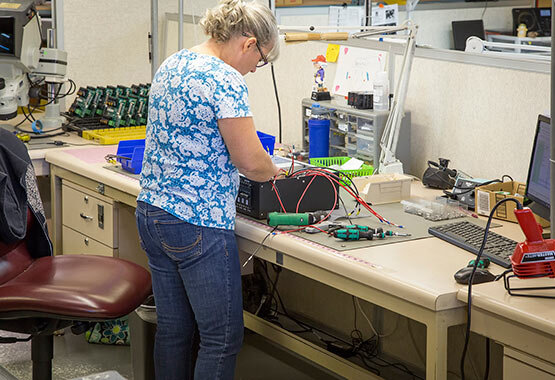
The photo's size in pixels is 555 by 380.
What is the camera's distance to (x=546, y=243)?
1623 millimetres

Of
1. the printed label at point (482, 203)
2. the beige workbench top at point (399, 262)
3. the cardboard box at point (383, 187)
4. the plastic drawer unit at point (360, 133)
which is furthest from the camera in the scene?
the plastic drawer unit at point (360, 133)

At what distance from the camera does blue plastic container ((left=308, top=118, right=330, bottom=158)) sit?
2.95 m

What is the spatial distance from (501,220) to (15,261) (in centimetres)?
146

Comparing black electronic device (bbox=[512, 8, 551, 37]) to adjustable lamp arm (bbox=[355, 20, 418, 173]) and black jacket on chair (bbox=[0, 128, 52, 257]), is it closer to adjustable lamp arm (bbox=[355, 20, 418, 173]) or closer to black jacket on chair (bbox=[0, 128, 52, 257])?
adjustable lamp arm (bbox=[355, 20, 418, 173])

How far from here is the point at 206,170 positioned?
204 cm

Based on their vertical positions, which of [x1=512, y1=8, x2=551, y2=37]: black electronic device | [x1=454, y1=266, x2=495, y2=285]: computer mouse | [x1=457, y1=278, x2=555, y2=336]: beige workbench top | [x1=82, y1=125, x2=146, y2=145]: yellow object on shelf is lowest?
[x1=457, y1=278, x2=555, y2=336]: beige workbench top

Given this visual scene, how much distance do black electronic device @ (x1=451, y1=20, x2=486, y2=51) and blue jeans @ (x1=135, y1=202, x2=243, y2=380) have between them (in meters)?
5.06

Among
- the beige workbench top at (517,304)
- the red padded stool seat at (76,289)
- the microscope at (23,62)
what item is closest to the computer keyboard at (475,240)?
the beige workbench top at (517,304)

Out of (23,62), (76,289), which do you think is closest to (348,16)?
(23,62)

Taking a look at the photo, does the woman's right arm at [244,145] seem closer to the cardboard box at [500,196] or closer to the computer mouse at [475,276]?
the computer mouse at [475,276]

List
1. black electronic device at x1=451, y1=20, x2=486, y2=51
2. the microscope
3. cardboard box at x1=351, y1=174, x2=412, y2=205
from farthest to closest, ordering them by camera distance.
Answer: black electronic device at x1=451, y1=20, x2=486, y2=51
the microscope
cardboard box at x1=351, y1=174, x2=412, y2=205

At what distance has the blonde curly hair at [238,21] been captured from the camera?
2.04 metres

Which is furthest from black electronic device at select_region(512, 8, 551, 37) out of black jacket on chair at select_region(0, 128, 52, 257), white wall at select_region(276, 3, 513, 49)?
black jacket on chair at select_region(0, 128, 52, 257)

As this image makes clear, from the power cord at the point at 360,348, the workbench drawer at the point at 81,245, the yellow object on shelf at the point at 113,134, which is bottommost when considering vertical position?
the power cord at the point at 360,348
